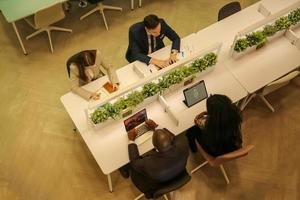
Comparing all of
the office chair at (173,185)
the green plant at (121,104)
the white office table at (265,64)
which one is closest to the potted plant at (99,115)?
the green plant at (121,104)

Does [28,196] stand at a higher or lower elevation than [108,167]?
lower

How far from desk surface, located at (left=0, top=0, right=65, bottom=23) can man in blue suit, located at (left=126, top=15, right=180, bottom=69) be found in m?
1.39

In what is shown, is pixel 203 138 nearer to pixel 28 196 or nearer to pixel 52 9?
pixel 28 196

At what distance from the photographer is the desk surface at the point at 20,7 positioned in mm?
4520

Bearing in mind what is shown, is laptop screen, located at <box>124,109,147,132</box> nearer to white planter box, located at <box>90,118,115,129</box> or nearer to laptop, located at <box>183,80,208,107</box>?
white planter box, located at <box>90,118,115,129</box>

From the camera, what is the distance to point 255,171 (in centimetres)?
419

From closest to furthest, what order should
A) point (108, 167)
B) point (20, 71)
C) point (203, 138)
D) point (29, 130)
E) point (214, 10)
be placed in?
1. point (108, 167)
2. point (203, 138)
3. point (29, 130)
4. point (20, 71)
5. point (214, 10)

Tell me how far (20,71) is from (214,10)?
10.2ft

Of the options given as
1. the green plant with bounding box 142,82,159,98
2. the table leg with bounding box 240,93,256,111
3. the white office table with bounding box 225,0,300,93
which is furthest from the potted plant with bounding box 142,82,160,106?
the table leg with bounding box 240,93,256,111

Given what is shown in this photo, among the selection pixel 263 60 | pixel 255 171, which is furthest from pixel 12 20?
pixel 255 171

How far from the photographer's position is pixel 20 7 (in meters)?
4.58

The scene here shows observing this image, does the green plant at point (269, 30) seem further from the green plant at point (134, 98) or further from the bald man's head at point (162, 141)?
the bald man's head at point (162, 141)

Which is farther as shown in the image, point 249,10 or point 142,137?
point 249,10

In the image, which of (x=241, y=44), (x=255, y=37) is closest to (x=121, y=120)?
(x=241, y=44)
